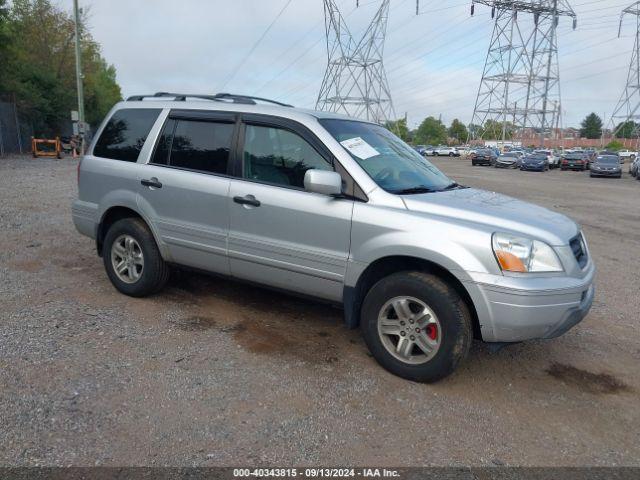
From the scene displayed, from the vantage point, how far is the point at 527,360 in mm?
4137

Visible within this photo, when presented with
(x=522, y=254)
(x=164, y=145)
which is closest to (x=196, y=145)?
(x=164, y=145)

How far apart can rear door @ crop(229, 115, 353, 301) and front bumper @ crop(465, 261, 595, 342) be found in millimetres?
1032

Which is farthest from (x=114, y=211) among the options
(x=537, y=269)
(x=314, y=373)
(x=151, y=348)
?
(x=537, y=269)

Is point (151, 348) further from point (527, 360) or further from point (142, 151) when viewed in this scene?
point (527, 360)

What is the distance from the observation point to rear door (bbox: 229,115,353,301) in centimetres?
386

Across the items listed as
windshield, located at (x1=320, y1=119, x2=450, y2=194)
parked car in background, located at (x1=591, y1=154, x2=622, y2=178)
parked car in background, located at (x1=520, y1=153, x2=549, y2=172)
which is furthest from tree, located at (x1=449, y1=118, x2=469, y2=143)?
windshield, located at (x1=320, y1=119, x2=450, y2=194)

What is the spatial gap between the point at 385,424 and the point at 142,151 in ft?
11.0

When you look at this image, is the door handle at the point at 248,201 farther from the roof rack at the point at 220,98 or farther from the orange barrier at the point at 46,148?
the orange barrier at the point at 46,148

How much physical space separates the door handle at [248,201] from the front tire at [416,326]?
117 centimetres

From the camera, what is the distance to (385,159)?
4.29 m

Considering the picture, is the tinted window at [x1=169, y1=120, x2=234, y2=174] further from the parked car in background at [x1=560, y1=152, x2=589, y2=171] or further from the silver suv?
the parked car in background at [x1=560, y1=152, x2=589, y2=171]

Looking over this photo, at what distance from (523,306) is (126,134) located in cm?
396

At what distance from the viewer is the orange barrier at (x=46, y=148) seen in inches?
1083

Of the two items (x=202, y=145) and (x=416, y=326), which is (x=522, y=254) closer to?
(x=416, y=326)
